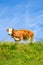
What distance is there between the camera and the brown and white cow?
16984mm

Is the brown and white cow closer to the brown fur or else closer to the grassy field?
the brown fur

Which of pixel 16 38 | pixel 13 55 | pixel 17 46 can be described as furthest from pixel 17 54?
pixel 16 38

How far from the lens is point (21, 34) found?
1719 centimetres

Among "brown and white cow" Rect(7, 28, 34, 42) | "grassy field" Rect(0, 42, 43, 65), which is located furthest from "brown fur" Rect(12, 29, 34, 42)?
"grassy field" Rect(0, 42, 43, 65)

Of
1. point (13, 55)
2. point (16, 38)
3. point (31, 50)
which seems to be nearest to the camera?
point (13, 55)

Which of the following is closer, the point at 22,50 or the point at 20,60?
the point at 20,60

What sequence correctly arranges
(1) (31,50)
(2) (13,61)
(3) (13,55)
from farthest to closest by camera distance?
1. (1) (31,50)
2. (3) (13,55)
3. (2) (13,61)

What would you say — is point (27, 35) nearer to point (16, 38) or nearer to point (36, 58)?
point (16, 38)

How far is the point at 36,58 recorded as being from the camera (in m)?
12.8

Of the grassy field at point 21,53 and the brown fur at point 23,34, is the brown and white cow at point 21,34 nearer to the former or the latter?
the brown fur at point 23,34

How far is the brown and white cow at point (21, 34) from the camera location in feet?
55.7

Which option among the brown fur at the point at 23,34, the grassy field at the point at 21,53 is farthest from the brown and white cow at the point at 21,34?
the grassy field at the point at 21,53

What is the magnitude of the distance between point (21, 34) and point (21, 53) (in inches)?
163

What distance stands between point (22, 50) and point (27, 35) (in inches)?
148
